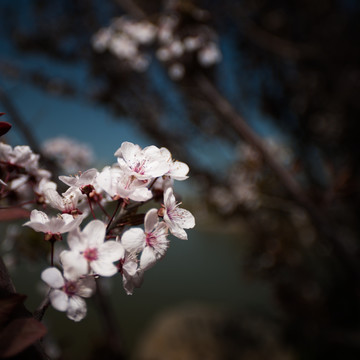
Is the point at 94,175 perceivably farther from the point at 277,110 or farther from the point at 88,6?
the point at 277,110

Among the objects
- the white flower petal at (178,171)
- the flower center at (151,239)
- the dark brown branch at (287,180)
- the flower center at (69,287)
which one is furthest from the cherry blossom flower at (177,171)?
the dark brown branch at (287,180)

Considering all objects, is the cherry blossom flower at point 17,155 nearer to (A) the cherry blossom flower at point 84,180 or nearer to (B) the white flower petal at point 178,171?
(A) the cherry blossom flower at point 84,180

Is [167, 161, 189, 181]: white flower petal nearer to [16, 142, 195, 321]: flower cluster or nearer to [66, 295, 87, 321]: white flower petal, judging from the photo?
[16, 142, 195, 321]: flower cluster

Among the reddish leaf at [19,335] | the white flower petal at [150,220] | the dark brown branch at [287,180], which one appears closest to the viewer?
the reddish leaf at [19,335]

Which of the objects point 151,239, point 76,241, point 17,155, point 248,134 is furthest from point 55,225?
point 248,134

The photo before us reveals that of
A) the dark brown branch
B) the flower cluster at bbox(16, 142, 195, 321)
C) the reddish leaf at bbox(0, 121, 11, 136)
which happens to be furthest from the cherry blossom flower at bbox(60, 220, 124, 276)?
the dark brown branch

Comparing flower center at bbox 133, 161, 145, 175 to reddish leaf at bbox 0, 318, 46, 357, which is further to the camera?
flower center at bbox 133, 161, 145, 175

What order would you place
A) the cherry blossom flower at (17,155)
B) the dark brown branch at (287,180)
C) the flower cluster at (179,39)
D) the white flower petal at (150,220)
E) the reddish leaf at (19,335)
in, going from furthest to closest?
the flower cluster at (179,39), the dark brown branch at (287,180), the cherry blossom flower at (17,155), the white flower petal at (150,220), the reddish leaf at (19,335)

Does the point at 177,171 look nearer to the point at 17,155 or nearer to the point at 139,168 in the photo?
the point at 139,168
